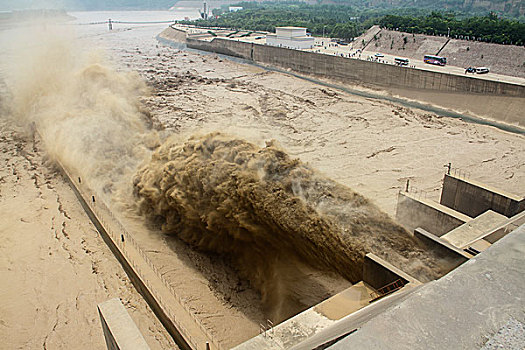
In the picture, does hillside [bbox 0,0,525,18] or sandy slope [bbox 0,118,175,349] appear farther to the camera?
hillside [bbox 0,0,525,18]

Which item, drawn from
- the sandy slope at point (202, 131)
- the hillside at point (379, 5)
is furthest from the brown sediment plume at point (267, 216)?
the hillside at point (379, 5)

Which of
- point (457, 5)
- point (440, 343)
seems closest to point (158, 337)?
point (440, 343)

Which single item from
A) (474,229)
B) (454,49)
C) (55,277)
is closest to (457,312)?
(474,229)

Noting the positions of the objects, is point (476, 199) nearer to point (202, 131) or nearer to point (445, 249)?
point (445, 249)

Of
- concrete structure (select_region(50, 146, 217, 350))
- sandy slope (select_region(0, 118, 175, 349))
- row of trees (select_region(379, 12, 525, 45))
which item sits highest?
row of trees (select_region(379, 12, 525, 45))

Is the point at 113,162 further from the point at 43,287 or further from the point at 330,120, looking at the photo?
the point at 330,120

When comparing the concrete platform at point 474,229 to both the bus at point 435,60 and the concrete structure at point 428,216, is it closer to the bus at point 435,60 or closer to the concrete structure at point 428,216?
the concrete structure at point 428,216

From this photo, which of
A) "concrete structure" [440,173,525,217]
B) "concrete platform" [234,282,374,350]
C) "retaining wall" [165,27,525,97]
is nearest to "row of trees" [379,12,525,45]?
"retaining wall" [165,27,525,97]

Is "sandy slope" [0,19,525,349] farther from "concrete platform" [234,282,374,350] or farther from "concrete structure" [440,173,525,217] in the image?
"concrete structure" [440,173,525,217]
